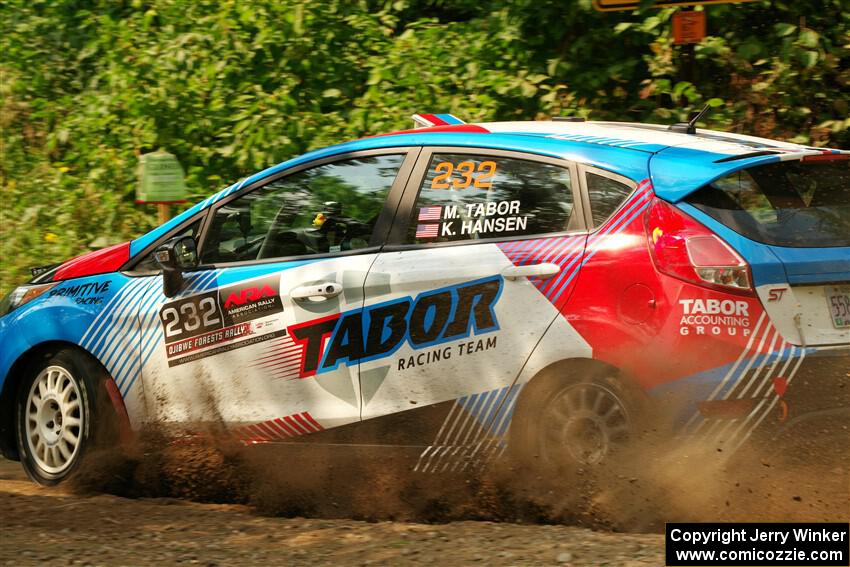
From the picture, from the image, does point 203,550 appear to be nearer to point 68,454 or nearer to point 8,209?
point 68,454

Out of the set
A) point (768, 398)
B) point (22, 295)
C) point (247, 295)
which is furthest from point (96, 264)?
point (768, 398)

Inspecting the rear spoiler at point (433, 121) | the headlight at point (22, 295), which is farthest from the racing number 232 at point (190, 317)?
the rear spoiler at point (433, 121)

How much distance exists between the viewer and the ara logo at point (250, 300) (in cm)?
485

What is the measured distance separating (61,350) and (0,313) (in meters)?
0.52

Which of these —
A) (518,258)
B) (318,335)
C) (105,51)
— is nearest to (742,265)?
(518,258)

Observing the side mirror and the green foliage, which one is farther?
the green foliage

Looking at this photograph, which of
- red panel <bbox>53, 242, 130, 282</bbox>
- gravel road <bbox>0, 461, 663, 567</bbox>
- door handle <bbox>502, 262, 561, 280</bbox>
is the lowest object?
gravel road <bbox>0, 461, 663, 567</bbox>

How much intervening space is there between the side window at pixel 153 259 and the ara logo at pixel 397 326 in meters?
0.81

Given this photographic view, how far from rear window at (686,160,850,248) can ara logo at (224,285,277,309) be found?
189cm

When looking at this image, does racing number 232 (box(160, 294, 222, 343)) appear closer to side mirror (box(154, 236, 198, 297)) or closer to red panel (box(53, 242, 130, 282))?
side mirror (box(154, 236, 198, 297))

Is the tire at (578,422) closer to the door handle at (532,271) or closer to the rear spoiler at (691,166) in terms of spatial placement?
the door handle at (532,271)

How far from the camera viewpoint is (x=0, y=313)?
5.62 meters

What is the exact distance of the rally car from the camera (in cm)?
406

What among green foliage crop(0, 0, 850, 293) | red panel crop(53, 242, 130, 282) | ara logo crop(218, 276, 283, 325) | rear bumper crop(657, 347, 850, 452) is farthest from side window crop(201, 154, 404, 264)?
green foliage crop(0, 0, 850, 293)
